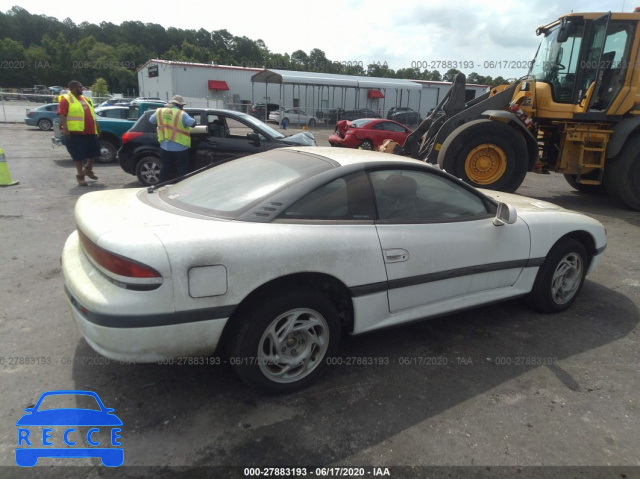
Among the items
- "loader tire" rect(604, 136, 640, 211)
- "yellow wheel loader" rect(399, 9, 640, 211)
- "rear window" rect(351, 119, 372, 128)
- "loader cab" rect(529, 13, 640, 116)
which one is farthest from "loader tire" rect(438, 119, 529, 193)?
"rear window" rect(351, 119, 372, 128)

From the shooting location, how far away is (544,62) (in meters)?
8.52

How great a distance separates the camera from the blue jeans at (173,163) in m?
6.64

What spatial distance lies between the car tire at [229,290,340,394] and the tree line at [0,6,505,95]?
4981cm

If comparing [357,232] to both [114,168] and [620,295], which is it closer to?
[620,295]

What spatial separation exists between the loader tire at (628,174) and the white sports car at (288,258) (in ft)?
18.6

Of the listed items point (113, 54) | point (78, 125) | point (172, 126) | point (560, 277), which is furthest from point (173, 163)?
point (113, 54)

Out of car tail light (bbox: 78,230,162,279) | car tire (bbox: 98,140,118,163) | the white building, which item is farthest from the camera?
the white building

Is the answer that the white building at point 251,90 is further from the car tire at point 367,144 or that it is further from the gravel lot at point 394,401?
the gravel lot at point 394,401

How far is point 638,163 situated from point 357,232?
777 cm

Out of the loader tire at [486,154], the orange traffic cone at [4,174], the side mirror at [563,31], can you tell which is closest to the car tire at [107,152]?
the orange traffic cone at [4,174]

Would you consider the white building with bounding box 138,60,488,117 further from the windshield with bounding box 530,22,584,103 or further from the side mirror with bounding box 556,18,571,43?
the side mirror with bounding box 556,18,571,43

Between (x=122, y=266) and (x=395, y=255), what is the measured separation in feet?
5.27

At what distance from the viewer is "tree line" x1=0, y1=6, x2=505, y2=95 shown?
66125mm

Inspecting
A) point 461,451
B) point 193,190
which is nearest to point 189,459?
point 461,451
